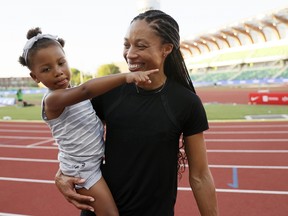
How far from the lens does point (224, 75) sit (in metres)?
58.2

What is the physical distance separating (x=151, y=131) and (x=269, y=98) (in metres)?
16.5

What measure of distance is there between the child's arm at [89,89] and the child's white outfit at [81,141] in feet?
0.27

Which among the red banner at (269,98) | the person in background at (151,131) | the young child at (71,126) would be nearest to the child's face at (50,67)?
the young child at (71,126)

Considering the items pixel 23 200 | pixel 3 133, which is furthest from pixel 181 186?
pixel 3 133

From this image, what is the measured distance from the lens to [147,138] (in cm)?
152

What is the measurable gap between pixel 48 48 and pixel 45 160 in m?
5.95

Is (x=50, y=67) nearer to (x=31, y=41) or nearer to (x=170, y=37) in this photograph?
(x=31, y=41)

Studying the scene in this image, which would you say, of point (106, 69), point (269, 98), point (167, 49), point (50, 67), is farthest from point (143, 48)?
point (106, 69)

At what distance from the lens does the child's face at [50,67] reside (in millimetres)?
1707

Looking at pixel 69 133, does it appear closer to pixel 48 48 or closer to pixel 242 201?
pixel 48 48

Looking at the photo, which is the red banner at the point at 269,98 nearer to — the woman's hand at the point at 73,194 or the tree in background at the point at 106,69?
the woman's hand at the point at 73,194

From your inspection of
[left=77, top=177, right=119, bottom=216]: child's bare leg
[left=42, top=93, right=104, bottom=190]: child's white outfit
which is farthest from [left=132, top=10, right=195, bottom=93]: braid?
[left=77, top=177, right=119, bottom=216]: child's bare leg

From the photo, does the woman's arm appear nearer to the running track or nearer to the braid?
the braid

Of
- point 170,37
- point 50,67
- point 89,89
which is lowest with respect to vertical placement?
point 89,89
